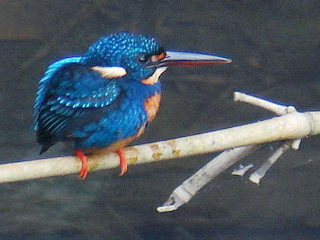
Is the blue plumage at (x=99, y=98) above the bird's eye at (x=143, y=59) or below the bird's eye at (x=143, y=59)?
below

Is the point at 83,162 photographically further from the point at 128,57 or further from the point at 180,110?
the point at 180,110

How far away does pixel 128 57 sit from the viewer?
2.58m

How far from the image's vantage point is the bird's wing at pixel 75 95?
2559mm

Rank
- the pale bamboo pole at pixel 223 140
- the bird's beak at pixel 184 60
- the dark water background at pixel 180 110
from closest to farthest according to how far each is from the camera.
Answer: the pale bamboo pole at pixel 223 140
the bird's beak at pixel 184 60
the dark water background at pixel 180 110

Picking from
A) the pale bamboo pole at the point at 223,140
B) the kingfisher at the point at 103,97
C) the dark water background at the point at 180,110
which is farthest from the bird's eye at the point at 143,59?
the dark water background at the point at 180,110

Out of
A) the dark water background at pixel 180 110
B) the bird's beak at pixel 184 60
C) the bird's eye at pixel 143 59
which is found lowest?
the dark water background at pixel 180 110

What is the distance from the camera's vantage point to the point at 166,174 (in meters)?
3.57

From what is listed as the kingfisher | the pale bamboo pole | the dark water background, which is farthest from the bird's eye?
the dark water background

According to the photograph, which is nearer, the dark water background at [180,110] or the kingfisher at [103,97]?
the kingfisher at [103,97]

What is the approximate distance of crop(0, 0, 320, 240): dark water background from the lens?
3441 mm

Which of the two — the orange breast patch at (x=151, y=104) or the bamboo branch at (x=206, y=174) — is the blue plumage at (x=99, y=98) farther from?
the bamboo branch at (x=206, y=174)

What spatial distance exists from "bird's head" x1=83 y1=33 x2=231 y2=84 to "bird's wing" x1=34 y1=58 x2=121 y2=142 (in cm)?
3

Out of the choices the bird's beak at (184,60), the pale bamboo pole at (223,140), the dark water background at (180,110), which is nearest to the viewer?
the pale bamboo pole at (223,140)

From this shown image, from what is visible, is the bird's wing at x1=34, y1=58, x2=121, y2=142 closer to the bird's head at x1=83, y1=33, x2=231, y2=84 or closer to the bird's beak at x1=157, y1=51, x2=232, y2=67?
the bird's head at x1=83, y1=33, x2=231, y2=84
